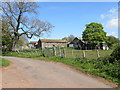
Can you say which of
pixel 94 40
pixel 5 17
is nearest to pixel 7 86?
pixel 5 17

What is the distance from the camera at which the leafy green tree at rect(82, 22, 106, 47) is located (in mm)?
50281

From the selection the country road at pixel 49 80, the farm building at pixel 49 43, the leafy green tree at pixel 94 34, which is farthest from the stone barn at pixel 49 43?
the country road at pixel 49 80

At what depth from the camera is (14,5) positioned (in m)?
34.5

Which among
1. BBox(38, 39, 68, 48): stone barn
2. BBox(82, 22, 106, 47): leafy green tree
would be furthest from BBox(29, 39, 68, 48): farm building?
BBox(82, 22, 106, 47): leafy green tree

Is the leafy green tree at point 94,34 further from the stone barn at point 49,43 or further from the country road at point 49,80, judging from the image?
the country road at point 49,80

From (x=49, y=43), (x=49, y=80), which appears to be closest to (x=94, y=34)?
(x=49, y=43)

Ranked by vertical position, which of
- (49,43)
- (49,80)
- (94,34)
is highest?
(94,34)

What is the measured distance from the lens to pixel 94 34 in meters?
50.3

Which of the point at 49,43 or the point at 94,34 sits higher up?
the point at 94,34

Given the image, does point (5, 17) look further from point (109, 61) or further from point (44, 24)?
point (109, 61)

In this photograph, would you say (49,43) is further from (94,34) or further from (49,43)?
(94,34)

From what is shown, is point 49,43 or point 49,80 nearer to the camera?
point 49,80

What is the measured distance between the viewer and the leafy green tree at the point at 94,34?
50281mm

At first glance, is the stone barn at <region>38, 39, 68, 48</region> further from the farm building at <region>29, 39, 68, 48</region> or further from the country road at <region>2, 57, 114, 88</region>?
the country road at <region>2, 57, 114, 88</region>
